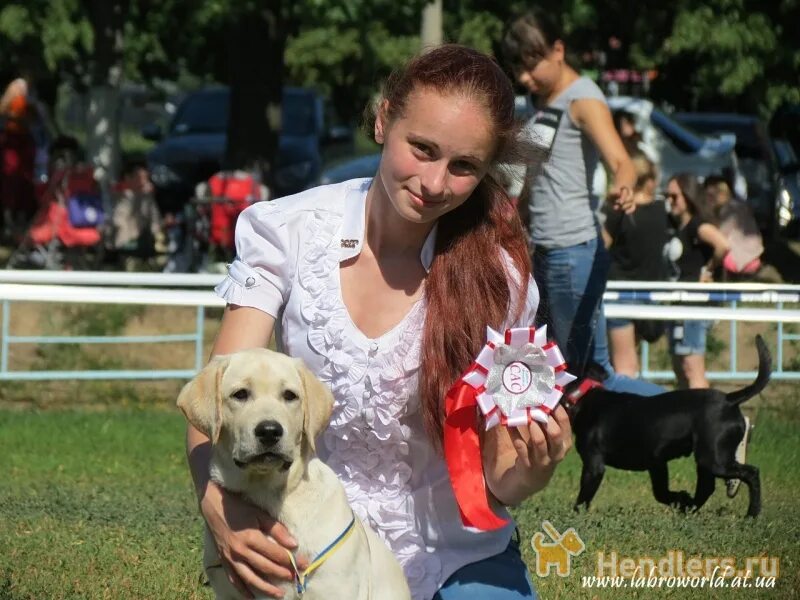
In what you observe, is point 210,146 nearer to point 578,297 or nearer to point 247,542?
point 578,297

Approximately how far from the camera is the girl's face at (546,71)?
759 cm

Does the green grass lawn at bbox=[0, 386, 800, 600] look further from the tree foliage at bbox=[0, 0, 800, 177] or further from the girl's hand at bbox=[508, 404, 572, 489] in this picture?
the tree foliage at bbox=[0, 0, 800, 177]

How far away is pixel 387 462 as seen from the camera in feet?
12.0

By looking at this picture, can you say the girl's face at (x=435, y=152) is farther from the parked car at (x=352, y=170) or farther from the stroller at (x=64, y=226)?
the parked car at (x=352, y=170)

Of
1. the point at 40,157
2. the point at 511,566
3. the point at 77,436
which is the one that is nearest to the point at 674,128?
the point at 40,157

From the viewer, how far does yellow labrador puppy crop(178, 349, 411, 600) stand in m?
3.24

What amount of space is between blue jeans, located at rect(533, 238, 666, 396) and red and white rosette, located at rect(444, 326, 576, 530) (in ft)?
12.0

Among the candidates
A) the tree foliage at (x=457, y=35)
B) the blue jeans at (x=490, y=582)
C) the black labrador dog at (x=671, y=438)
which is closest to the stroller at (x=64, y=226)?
the tree foliage at (x=457, y=35)

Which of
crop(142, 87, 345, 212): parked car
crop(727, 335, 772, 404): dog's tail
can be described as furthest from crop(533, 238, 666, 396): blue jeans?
crop(142, 87, 345, 212): parked car

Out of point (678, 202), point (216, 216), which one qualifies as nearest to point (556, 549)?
point (678, 202)

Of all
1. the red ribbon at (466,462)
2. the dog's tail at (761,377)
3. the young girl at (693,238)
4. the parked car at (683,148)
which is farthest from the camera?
the parked car at (683,148)

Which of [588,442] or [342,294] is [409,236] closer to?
[342,294]

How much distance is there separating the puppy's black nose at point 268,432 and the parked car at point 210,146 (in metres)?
15.9

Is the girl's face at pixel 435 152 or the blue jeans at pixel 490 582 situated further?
the blue jeans at pixel 490 582
